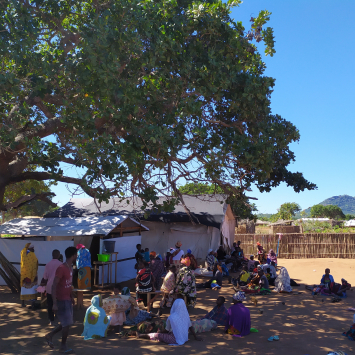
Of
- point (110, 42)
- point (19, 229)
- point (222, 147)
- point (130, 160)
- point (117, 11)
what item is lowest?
point (19, 229)

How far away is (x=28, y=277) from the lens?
30.8ft

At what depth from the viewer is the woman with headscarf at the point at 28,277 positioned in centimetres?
925

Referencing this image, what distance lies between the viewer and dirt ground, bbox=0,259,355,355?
6.22 metres

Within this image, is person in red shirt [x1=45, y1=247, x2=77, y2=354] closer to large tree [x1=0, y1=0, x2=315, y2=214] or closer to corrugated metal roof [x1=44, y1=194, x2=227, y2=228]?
large tree [x1=0, y1=0, x2=315, y2=214]

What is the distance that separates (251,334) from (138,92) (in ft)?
18.5

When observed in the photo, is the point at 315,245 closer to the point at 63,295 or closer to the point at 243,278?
the point at 243,278

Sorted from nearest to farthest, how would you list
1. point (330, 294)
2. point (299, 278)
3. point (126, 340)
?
1. point (126, 340)
2. point (330, 294)
3. point (299, 278)

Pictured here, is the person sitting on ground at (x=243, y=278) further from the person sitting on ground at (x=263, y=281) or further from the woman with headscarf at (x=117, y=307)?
the woman with headscarf at (x=117, y=307)

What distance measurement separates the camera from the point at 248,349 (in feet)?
20.8

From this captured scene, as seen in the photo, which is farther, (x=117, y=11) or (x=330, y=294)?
(x=330, y=294)

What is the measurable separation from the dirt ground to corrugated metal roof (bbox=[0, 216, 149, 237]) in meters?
2.10

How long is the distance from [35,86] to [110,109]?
74.1 inches

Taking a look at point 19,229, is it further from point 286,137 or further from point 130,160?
point 286,137

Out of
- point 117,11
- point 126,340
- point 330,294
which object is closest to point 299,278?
point 330,294
